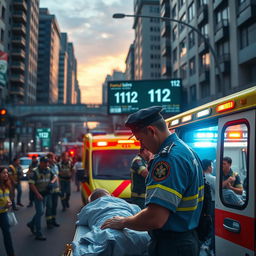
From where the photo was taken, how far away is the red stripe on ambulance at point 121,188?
7109 mm

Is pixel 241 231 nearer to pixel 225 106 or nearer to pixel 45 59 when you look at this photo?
pixel 225 106

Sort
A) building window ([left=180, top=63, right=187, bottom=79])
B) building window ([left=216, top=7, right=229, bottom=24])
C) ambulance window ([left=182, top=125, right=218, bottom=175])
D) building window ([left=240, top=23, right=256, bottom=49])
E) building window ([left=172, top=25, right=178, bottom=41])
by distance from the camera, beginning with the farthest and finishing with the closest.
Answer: building window ([left=172, top=25, right=178, bottom=41]) < building window ([left=180, top=63, right=187, bottom=79]) < building window ([left=216, top=7, right=229, bottom=24]) < building window ([left=240, top=23, right=256, bottom=49]) < ambulance window ([left=182, top=125, right=218, bottom=175])

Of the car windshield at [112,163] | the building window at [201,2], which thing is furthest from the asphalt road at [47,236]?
the building window at [201,2]

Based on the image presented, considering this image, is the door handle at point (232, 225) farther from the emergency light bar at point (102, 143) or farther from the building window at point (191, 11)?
the building window at point (191, 11)

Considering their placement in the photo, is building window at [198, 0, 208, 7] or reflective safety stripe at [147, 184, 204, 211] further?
building window at [198, 0, 208, 7]

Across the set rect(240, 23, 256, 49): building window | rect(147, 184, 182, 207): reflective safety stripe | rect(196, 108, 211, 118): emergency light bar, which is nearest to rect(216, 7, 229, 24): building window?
rect(240, 23, 256, 49): building window

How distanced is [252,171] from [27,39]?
84759mm

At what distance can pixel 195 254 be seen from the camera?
2.20 m

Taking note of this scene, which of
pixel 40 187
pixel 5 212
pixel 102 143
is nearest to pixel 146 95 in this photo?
pixel 102 143

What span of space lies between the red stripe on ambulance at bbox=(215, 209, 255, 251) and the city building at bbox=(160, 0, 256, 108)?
11.1 meters

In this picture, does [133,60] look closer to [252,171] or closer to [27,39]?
[27,39]

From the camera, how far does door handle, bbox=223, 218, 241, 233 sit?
302cm

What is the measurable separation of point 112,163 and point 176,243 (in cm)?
584

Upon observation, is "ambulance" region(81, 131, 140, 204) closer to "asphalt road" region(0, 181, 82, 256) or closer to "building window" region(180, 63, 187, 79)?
"asphalt road" region(0, 181, 82, 256)
